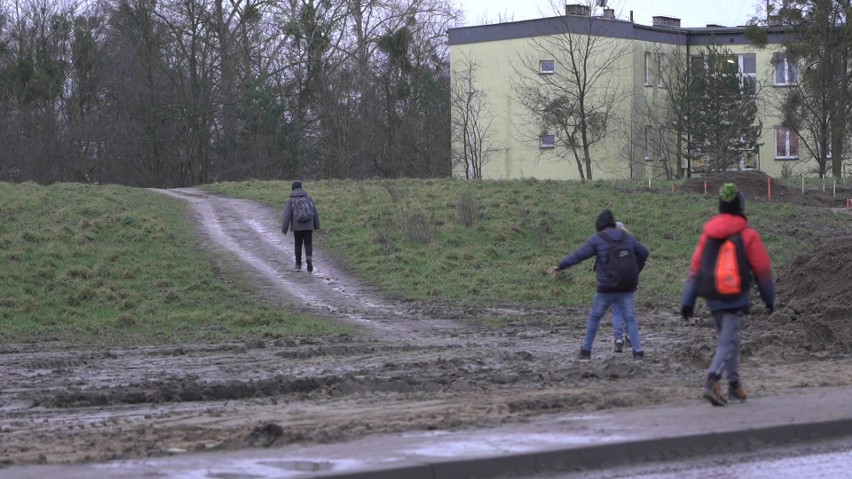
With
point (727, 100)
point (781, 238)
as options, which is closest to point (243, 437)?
point (781, 238)

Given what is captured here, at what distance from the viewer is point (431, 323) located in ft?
61.9

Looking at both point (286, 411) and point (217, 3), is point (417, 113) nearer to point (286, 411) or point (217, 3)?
point (217, 3)

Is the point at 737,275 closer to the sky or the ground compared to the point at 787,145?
closer to the ground

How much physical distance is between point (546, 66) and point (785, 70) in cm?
1181

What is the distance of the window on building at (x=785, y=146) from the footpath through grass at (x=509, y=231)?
1113 inches

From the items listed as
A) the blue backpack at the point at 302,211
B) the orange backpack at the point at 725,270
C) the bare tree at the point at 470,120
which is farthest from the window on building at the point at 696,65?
the orange backpack at the point at 725,270

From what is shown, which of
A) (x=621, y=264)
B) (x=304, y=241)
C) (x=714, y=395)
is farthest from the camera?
(x=304, y=241)

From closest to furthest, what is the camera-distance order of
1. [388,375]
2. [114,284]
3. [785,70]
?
1. [388,375]
2. [114,284]
3. [785,70]

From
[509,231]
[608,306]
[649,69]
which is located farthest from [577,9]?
[608,306]

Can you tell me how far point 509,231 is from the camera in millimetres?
26562

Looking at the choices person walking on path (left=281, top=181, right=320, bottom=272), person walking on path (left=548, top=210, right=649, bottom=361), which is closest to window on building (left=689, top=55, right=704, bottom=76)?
person walking on path (left=281, top=181, right=320, bottom=272)

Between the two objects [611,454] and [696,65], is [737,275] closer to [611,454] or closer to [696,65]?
[611,454]

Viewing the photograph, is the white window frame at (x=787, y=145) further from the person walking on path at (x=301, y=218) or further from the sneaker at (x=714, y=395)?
the sneaker at (x=714, y=395)

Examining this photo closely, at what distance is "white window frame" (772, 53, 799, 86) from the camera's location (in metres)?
51.8
